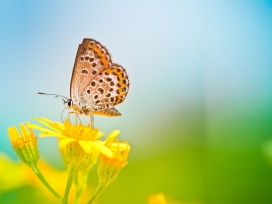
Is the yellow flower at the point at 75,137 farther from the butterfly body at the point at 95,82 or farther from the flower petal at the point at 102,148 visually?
the butterfly body at the point at 95,82

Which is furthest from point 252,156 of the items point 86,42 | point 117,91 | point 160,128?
point 86,42

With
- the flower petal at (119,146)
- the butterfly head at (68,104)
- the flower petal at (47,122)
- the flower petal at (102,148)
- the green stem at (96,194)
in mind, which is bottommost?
the green stem at (96,194)

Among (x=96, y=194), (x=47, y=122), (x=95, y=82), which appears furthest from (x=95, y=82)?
A: (x=96, y=194)

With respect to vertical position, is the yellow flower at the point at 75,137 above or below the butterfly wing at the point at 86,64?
below

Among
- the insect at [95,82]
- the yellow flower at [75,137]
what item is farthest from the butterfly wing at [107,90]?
the yellow flower at [75,137]

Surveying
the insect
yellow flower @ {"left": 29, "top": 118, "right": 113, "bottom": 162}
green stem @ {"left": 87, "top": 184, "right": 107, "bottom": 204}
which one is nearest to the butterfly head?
the insect

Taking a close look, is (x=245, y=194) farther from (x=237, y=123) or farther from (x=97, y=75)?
(x=97, y=75)

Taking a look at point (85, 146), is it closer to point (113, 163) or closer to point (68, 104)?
point (113, 163)

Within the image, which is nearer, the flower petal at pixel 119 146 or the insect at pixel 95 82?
the flower petal at pixel 119 146
